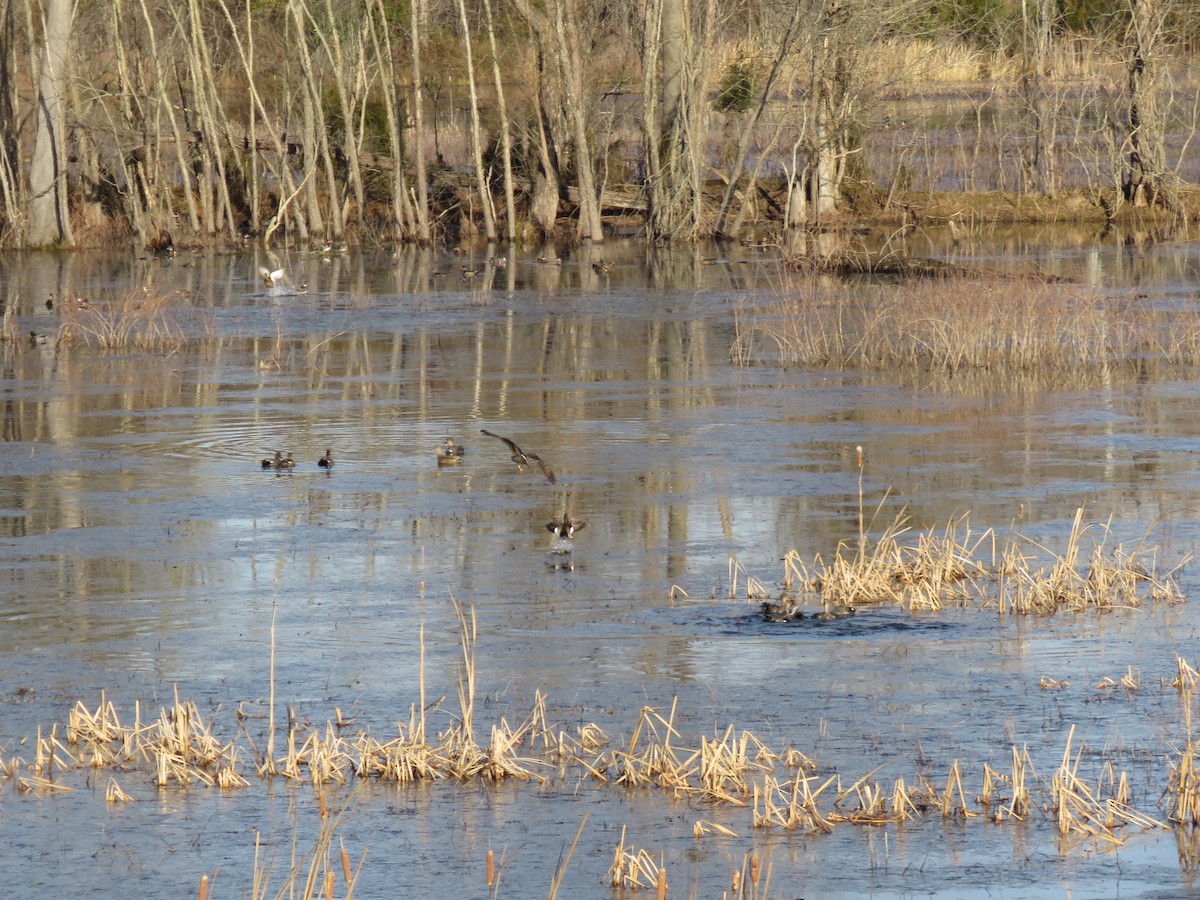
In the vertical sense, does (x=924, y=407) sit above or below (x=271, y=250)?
below

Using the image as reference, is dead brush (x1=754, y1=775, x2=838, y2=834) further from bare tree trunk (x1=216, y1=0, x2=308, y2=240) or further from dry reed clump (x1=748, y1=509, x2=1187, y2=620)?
bare tree trunk (x1=216, y1=0, x2=308, y2=240)

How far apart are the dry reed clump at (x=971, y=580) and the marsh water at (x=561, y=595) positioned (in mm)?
181

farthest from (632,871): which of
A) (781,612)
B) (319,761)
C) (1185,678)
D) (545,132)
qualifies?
(545,132)

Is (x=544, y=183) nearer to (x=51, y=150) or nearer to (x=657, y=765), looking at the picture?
(x=51, y=150)

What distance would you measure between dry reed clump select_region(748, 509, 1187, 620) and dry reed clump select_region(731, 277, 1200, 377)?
8967mm

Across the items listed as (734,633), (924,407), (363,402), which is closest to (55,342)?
(363,402)

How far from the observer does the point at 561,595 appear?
10.8m

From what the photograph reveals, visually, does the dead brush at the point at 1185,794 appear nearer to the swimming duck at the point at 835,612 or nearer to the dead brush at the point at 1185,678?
the dead brush at the point at 1185,678

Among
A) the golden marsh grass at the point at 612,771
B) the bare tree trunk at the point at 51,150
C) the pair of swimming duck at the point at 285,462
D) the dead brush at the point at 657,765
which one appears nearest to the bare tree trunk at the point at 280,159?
the bare tree trunk at the point at 51,150

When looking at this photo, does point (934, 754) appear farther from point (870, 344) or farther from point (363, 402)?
point (870, 344)

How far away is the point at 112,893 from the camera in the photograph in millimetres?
6535

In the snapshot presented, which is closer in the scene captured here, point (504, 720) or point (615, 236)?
point (504, 720)

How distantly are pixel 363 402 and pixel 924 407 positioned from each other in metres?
5.48

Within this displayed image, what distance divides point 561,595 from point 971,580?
230 cm
